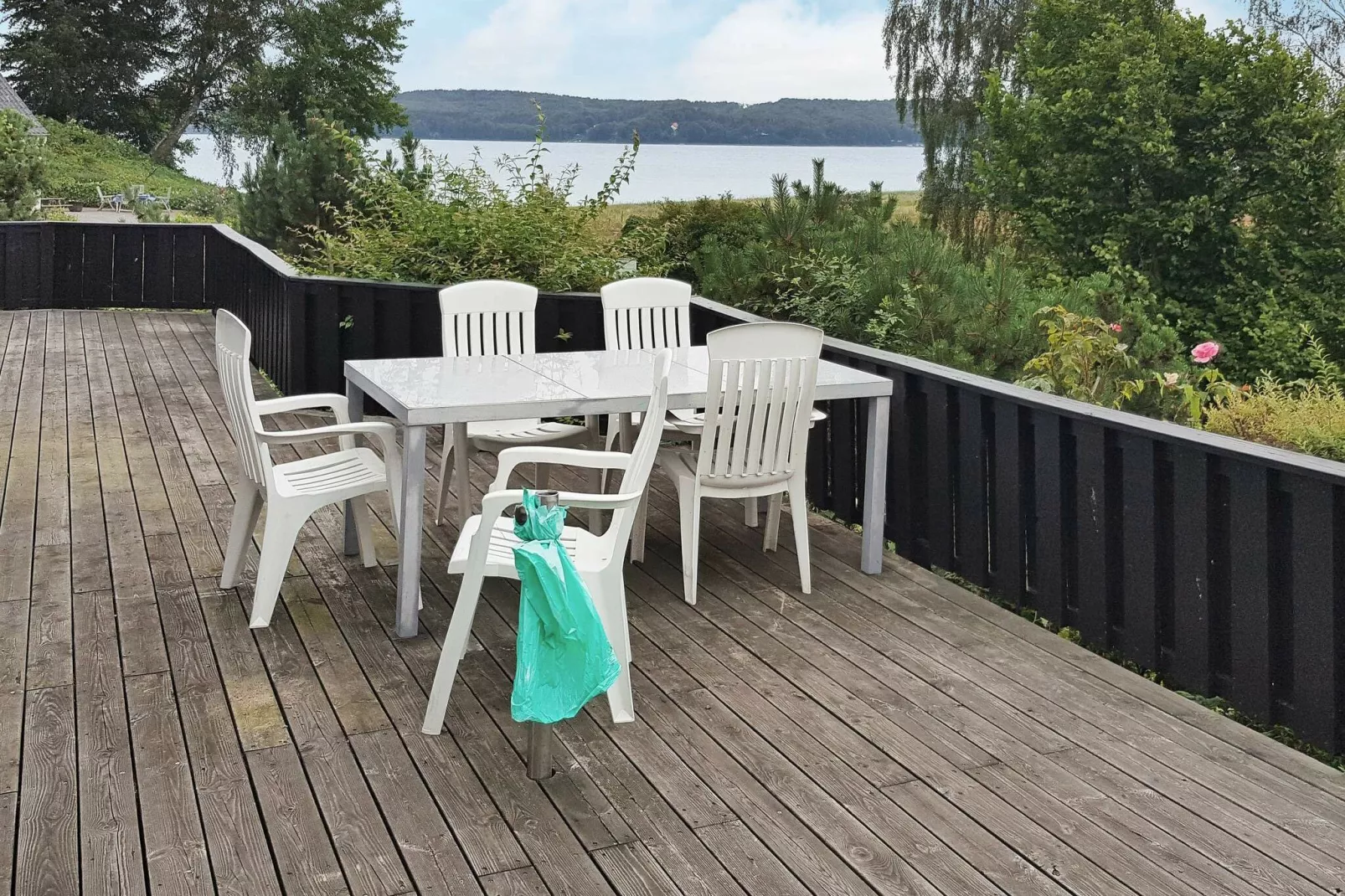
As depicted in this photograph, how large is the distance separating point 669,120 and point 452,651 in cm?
3896

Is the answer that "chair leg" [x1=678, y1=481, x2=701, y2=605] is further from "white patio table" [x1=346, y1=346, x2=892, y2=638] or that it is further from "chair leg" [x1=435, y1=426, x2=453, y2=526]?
"chair leg" [x1=435, y1=426, x2=453, y2=526]

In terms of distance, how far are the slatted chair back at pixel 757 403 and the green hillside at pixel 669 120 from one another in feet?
97.7

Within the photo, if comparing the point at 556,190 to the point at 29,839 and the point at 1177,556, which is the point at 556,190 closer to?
the point at 1177,556

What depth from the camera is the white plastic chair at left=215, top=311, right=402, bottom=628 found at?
154 inches

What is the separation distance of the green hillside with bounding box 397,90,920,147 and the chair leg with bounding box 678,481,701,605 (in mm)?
29933

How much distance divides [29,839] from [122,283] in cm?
1021

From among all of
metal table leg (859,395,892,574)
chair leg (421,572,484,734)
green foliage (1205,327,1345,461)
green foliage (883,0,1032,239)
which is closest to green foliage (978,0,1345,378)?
green foliage (883,0,1032,239)

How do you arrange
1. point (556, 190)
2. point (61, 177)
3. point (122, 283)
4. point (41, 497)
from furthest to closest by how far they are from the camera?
point (61, 177) < point (122, 283) < point (556, 190) < point (41, 497)

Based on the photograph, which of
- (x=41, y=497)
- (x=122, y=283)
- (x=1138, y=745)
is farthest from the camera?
(x=122, y=283)

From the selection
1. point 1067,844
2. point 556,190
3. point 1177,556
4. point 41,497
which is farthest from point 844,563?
point 556,190

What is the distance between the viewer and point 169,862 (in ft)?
8.48

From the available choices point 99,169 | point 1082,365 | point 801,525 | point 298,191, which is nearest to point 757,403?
point 801,525

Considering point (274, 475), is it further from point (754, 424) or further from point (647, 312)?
point (647, 312)

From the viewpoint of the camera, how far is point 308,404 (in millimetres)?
4352
